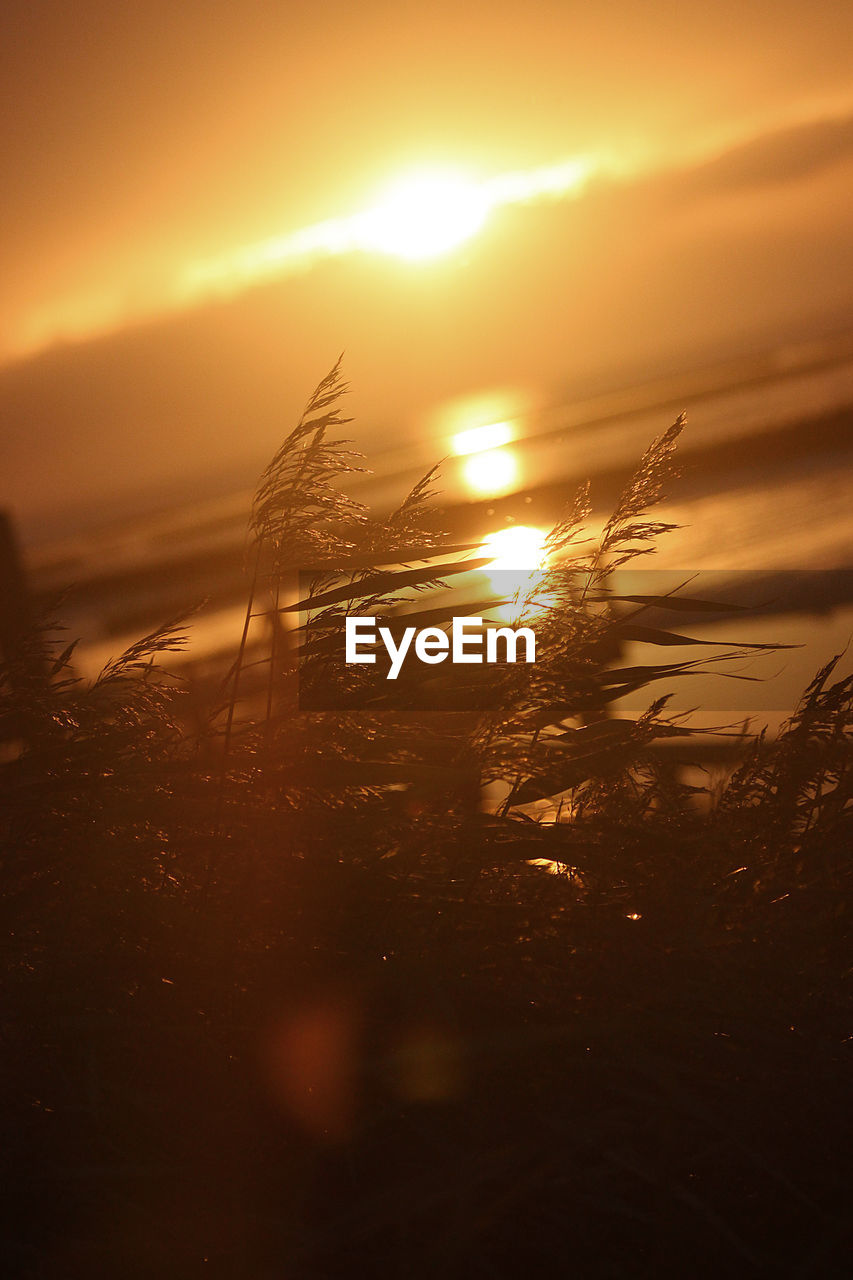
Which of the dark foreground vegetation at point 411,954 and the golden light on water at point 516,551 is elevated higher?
the golden light on water at point 516,551

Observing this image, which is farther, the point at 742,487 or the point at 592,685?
the point at 742,487

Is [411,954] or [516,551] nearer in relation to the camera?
[411,954]

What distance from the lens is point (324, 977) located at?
1.48 metres

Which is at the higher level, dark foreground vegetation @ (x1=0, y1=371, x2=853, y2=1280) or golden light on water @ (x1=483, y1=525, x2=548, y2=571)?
golden light on water @ (x1=483, y1=525, x2=548, y2=571)

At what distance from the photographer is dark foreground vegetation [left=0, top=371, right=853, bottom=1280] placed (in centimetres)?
129

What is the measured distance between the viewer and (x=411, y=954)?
4.91ft

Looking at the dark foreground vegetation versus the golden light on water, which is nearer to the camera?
the dark foreground vegetation

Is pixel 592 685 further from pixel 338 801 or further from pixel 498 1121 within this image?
pixel 498 1121

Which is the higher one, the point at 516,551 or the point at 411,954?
the point at 516,551

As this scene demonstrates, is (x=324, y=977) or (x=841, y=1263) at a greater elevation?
(x=324, y=977)

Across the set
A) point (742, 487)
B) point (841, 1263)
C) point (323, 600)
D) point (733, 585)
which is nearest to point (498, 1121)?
point (841, 1263)

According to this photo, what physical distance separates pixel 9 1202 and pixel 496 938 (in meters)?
0.72

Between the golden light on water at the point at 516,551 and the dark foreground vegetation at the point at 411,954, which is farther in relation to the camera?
the golden light on water at the point at 516,551

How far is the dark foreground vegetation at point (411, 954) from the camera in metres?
1.29
